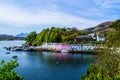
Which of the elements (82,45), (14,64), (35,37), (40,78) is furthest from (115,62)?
(35,37)

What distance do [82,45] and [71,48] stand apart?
3.52m

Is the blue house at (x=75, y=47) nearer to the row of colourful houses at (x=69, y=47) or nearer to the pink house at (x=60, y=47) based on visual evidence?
the row of colourful houses at (x=69, y=47)

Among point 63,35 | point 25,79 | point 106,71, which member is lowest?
point 25,79

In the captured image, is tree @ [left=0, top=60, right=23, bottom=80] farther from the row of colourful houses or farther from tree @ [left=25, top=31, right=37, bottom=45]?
tree @ [left=25, top=31, right=37, bottom=45]

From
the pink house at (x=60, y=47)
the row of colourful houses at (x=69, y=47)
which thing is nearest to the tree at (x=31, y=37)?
the row of colourful houses at (x=69, y=47)

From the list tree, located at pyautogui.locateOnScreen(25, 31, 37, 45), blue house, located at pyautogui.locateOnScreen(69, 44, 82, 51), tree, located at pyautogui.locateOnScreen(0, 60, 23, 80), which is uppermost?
tree, located at pyautogui.locateOnScreen(25, 31, 37, 45)

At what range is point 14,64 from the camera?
1265cm

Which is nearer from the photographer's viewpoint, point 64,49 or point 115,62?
point 115,62

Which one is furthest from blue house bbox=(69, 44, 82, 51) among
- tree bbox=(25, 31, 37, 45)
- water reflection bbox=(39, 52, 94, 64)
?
tree bbox=(25, 31, 37, 45)

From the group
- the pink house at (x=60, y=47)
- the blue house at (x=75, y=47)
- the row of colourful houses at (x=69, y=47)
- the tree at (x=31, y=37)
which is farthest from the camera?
the tree at (x=31, y=37)

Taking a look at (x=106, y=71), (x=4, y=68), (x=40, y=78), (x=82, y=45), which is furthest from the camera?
(x=82, y=45)

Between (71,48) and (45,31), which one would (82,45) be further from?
(45,31)

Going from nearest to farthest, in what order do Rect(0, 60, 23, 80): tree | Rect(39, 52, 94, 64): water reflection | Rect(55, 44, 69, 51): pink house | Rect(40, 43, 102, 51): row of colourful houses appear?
1. Rect(0, 60, 23, 80): tree
2. Rect(39, 52, 94, 64): water reflection
3. Rect(40, 43, 102, 51): row of colourful houses
4. Rect(55, 44, 69, 51): pink house

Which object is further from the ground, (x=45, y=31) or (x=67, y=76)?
(x=45, y=31)
